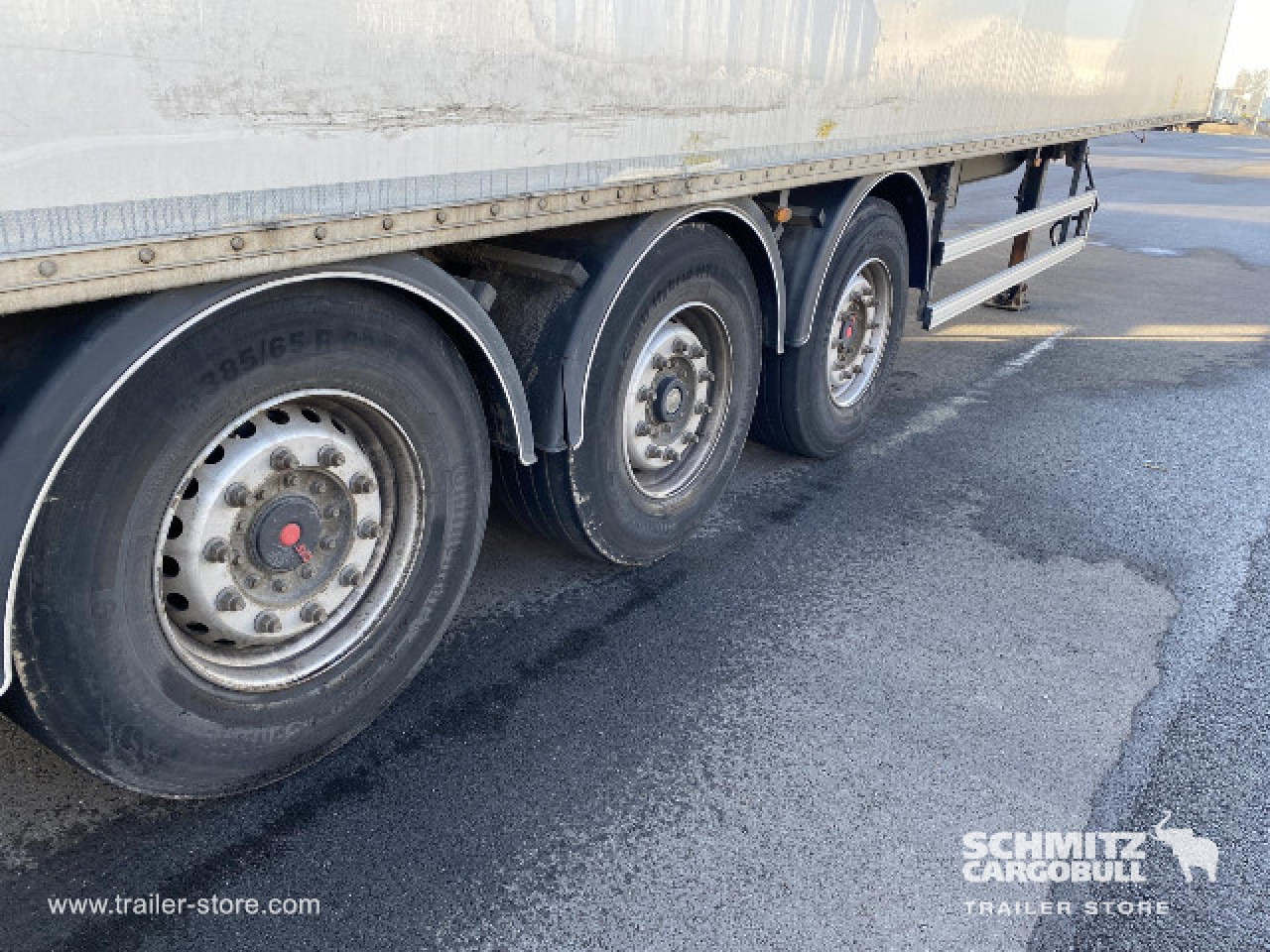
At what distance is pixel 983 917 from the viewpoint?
2.32 metres

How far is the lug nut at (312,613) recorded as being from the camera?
255cm

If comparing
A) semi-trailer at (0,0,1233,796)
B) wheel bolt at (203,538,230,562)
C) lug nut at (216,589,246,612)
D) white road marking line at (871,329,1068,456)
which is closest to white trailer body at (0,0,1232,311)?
semi-trailer at (0,0,1233,796)

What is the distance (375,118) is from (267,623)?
122 centimetres

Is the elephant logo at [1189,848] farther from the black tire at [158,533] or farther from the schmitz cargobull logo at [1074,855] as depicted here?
the black tire at [158,533]

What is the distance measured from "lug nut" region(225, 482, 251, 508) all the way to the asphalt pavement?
0.78 m

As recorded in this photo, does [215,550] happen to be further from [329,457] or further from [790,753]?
[790,753]

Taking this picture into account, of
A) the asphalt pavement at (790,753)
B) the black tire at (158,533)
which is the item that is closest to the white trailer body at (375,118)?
the black tire at (158,533)

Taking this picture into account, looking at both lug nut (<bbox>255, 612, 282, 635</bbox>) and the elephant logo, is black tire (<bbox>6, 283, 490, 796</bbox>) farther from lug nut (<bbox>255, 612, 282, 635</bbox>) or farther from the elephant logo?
the elephant logo

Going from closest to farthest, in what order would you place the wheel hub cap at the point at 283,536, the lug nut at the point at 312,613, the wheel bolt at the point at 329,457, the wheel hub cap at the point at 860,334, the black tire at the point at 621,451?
1. the wheel hub cap at the point at 283,536
2. the wheel bolt at the point at 329,457
3. the lug nut at the point at 312,613
4. the black tire at the point at 621,451
5. the wheel hub cap at the point at 860,334

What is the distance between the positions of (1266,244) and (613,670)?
12.4 meters

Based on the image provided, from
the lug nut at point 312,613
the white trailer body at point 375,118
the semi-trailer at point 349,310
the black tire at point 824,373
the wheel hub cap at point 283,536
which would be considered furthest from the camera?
the black tire at point 824,373

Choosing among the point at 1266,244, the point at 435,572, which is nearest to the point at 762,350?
the point at 435,572

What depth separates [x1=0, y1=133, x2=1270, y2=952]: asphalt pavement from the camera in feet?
7.47

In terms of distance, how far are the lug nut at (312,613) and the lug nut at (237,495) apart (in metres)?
0.36
